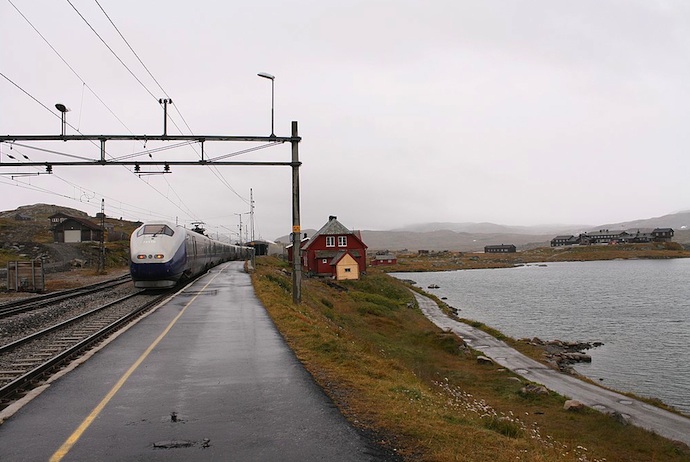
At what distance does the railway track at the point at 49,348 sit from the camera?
1026 centimetres

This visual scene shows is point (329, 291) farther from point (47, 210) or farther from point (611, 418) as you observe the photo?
point (47, 210)

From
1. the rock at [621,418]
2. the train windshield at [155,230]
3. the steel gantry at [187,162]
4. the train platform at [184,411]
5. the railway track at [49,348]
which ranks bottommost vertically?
the rock at [621,418]

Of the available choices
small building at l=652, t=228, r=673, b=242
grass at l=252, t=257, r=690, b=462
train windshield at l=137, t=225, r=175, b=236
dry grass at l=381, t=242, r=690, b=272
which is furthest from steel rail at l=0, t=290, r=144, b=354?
small building at l=652, t=228, r=673, b=242

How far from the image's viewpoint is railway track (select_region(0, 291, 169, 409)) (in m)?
10.3

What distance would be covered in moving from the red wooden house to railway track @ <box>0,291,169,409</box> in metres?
48.5

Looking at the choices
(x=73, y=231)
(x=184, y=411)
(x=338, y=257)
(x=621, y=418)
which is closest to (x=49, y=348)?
(x=184, y=411)

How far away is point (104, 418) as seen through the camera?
807 cm

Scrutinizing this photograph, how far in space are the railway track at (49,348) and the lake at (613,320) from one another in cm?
2336

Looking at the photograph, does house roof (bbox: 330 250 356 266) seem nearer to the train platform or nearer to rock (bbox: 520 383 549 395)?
rock (bbox: 520 383 549 395)

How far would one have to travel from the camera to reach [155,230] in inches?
1091

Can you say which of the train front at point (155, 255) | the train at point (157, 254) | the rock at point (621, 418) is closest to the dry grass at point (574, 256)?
the train at point (157, 254)

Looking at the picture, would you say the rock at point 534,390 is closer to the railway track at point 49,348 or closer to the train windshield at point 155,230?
the railway track at point 49,348

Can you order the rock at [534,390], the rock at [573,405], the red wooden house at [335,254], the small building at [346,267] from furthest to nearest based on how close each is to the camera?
the red wooden house at [335,254] < the small building at [346,267] < the rock at [534,390] < the rock at [573,405]

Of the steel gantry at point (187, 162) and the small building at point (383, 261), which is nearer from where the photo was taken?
the steel gantry at point (187, 162)
